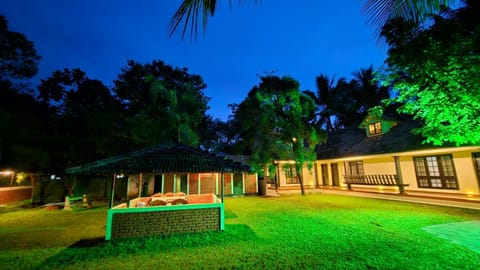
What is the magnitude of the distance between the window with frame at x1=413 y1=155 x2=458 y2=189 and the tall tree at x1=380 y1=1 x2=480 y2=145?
22.5 feet

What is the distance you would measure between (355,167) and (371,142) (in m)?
2.46

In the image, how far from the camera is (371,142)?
14.7 m

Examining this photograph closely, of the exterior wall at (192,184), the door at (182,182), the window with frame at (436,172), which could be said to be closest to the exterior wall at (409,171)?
the window with frame at (436,172)

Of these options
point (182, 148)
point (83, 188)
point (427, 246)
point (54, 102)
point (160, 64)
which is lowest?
point (427, 246)

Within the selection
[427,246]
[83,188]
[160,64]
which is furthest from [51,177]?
[427,246]

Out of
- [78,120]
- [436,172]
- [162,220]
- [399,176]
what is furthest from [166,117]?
[436,172]

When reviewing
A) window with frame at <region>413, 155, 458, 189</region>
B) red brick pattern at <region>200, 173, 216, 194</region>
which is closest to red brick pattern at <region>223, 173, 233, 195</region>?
red brick pattern at <region>200, 173, 216, 194</region>

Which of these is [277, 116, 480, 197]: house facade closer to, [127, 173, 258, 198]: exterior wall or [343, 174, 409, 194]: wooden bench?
[343, 174, 409, 194]: wooden bench

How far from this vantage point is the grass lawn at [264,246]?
4.17m

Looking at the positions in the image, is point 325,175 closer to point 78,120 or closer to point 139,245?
point 139,245

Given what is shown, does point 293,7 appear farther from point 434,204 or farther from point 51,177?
point 51,177

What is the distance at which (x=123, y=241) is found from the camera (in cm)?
572

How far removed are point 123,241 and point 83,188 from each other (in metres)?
11.6

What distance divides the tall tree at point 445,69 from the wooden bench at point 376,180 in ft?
24.0
